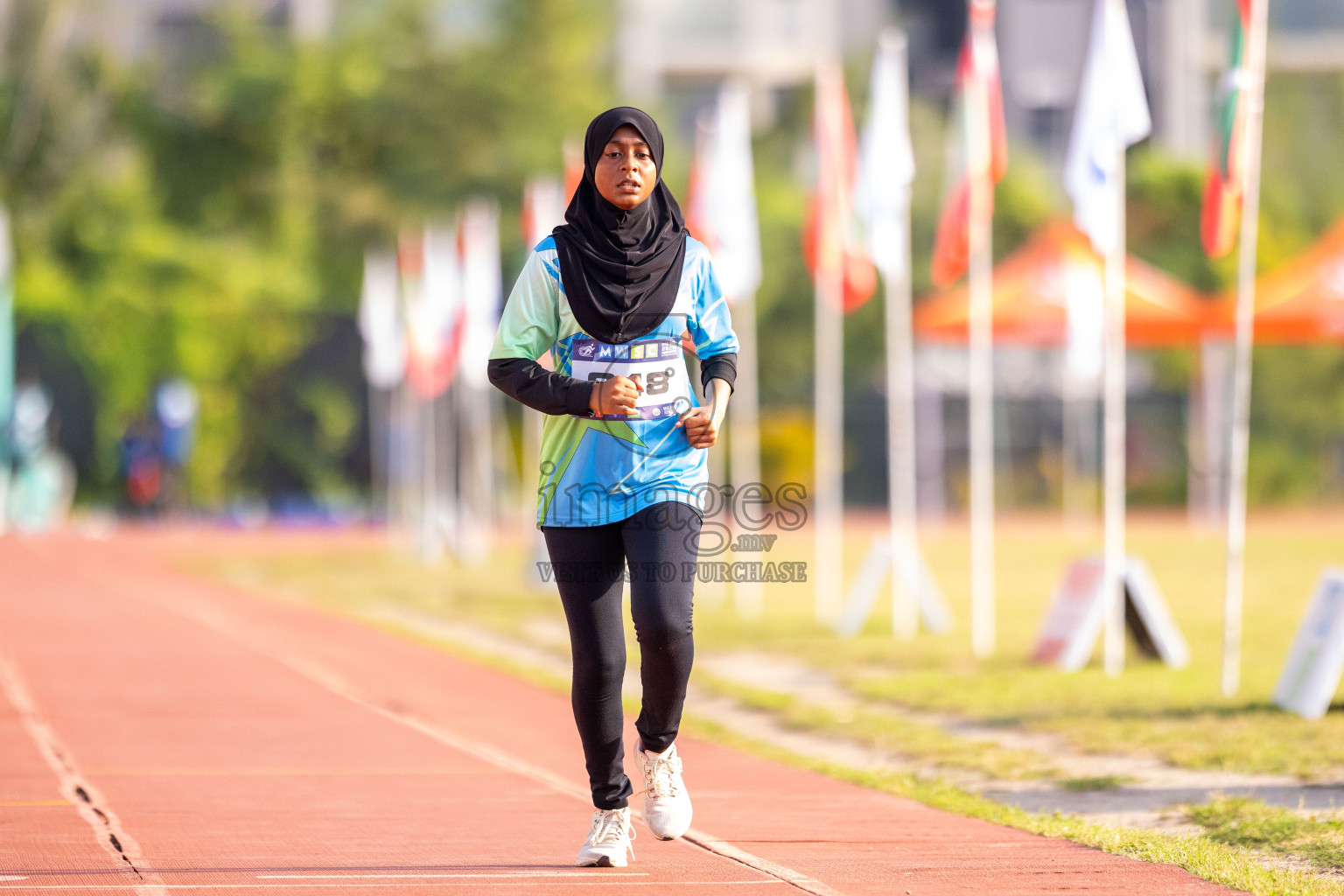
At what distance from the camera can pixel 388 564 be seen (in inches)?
907

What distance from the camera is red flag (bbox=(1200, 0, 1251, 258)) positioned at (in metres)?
10.7

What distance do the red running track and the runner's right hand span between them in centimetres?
132

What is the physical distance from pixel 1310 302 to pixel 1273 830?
17.2 m

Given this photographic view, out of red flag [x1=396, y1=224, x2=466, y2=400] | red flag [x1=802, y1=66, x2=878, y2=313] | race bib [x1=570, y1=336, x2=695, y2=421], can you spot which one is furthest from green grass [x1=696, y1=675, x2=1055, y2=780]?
red flag [x1=396, y1=224, x2=466, y2=400]

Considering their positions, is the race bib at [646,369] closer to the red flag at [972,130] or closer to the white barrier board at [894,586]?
the red flag at [972,130]

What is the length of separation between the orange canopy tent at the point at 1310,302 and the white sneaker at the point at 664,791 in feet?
60.0

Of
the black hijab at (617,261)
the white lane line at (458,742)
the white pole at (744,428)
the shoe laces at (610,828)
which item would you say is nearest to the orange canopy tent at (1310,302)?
the white pole at (744,428)

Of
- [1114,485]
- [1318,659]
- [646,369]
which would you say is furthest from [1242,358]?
[646,369]

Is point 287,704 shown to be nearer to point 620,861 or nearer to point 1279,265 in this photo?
point 620,861

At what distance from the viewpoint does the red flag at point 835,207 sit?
52.3 feet

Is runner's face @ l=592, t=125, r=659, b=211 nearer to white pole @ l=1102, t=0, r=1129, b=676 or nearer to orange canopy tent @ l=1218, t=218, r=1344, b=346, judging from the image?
white pole @ l=1102, t=0, r=1129, b=676

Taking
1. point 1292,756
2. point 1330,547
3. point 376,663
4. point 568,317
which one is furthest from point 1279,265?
point 568,317

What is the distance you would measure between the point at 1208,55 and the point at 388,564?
3048cm

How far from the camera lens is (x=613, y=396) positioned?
18.5 feet
